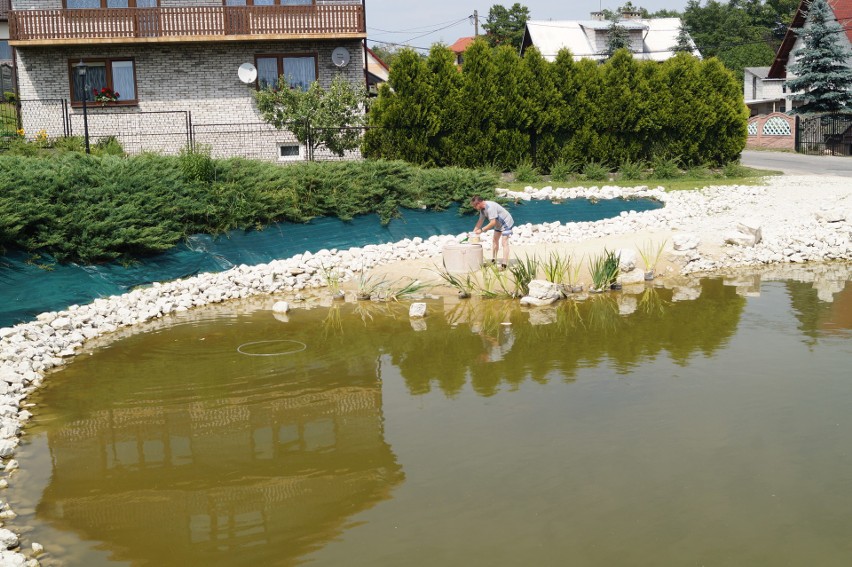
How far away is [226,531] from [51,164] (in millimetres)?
10665

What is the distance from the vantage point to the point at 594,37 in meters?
58.1

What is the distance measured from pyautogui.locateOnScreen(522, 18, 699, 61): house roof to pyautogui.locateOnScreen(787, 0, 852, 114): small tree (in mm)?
15794

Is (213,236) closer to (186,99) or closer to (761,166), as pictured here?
(186,99)

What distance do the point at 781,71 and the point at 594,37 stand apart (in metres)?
12.0

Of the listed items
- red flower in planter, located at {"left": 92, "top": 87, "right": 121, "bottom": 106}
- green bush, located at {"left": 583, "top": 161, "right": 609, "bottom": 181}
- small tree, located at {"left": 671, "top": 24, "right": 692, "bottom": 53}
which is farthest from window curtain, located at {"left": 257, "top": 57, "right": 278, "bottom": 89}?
small tree, located at {"left": 671, "top": 24, "right": 692, "bottom": 53}

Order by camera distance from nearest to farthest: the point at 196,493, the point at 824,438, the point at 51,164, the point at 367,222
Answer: the point at 196,493 < the point at 824,438 < the point at 51,164 < the point at 367,222

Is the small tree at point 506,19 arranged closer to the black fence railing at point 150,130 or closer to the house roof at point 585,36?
the house roof at point 585,36

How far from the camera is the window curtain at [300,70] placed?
94.8 ft

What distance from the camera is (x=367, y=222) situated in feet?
63.3

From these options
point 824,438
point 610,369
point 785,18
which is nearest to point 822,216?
point 610,369

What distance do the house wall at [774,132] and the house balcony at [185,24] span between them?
78.9 feet

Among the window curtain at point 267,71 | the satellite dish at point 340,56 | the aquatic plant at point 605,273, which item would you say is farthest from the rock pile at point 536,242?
the window curtain at point 267,71

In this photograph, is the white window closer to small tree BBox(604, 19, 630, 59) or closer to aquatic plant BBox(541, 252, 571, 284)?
aquatic plant BBox(541, 252, 571, 284)

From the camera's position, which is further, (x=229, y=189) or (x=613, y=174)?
(x=613, y=174)
